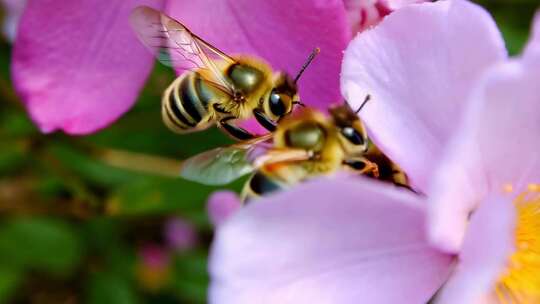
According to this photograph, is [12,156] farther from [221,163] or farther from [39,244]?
[221,163]

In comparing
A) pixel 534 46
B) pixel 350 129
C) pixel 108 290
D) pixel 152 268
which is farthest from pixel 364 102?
pixel 152 268

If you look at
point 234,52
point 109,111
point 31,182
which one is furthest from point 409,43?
point 31,182

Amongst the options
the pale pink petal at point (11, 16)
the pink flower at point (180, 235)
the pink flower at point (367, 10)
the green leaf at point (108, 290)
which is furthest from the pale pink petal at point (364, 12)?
the pink flower at point (180, 235)

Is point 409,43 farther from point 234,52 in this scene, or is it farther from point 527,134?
point 234,52

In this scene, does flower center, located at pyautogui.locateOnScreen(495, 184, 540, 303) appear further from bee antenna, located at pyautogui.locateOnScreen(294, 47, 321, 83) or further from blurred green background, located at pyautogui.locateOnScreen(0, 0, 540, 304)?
blurred green background, located at pyautogui.locateOnScreen(0, 0, 540, 304)

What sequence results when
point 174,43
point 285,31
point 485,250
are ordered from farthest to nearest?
point 285,31, point 174,43, point 485,250

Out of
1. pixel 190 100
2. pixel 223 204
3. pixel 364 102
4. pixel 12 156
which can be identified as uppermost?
pixel 364 102

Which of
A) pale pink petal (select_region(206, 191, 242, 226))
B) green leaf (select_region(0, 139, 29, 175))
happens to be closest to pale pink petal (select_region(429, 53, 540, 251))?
pale pink petal (select_region(206, 191, 242, 226))
